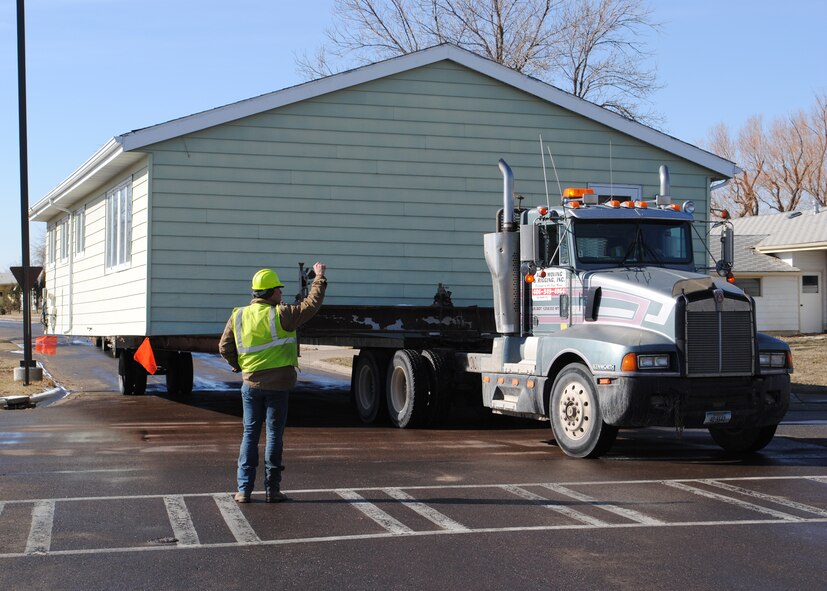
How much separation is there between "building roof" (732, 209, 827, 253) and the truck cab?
24.6 m

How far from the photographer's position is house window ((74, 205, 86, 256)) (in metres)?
21.3

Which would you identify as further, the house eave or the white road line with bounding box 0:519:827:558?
the house eave

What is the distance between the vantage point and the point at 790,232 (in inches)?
1470

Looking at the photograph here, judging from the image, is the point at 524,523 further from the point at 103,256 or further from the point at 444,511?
the point at 103,256

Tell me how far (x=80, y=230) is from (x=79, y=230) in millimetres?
122

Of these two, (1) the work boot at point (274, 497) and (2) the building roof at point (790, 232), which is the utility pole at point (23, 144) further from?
(2) the building roof at point (790, 232)

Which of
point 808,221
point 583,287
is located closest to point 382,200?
point 583,287

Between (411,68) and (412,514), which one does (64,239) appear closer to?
(411,68)

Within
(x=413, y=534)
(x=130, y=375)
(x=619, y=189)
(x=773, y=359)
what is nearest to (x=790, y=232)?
(x=619, y=189)

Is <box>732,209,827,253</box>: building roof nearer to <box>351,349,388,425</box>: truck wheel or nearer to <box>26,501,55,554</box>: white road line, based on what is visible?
<box>351,349,388,425</box>: truck wheel

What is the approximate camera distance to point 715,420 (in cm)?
1062

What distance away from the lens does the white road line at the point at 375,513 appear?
7.33 meters

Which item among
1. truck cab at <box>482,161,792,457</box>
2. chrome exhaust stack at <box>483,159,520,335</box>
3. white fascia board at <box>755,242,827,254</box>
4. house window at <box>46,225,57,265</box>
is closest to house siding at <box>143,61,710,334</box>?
→ truck cab at <box>482,161,792,457</box>

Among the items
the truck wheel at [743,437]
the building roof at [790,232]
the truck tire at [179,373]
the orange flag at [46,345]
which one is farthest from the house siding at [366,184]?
the building roof at [790,232]
